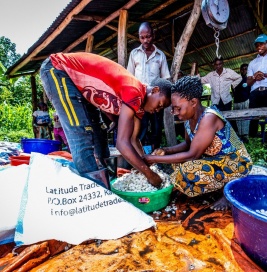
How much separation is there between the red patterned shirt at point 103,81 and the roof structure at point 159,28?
243cm

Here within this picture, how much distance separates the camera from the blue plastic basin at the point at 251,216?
1.18 meters

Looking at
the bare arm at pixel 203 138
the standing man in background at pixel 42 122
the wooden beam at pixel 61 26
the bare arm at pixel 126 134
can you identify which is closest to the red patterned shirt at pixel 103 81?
the bare arm at pixel 126 134

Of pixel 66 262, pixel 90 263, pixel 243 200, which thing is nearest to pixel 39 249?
pixel 66 262

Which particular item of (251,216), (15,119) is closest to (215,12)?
(251,216)

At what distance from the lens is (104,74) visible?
1816mm

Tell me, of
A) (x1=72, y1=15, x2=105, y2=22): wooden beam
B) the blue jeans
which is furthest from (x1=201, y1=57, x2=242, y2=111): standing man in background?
the blue jeans

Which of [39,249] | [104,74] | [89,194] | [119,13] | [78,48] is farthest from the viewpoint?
[78,48]

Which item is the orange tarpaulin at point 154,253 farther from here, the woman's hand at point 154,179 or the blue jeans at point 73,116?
the blue jeans at point 73,116

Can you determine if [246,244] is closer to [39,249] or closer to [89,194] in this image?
[89,194]

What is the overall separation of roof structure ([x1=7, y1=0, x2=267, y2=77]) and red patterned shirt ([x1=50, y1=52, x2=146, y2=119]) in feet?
7.96

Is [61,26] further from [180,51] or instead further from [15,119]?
[15,119]

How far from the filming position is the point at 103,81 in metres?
1.83

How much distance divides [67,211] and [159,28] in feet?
18.8

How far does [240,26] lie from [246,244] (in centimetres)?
549
